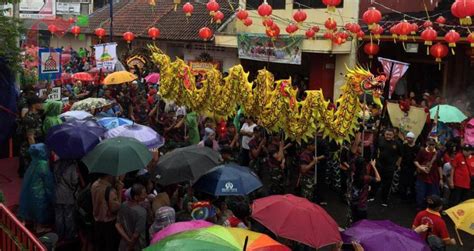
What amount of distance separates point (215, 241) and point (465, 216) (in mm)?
3099

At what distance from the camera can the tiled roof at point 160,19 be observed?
77.1 ft

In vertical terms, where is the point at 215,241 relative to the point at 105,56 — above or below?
below

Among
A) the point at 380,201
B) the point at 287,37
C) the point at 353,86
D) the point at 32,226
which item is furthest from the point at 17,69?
the point at 287,37

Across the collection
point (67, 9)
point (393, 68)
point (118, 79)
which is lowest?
point (118, 79)

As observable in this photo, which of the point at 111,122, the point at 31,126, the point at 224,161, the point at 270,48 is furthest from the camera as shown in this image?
the point at 270,48

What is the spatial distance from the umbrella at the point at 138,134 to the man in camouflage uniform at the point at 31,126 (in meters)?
1.39

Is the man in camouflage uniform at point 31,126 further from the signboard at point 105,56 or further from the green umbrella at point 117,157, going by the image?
the signboard at point 105,56

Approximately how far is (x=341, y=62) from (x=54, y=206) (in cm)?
1355

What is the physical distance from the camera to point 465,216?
5520 millimetres

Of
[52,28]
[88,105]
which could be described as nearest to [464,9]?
[88,105]

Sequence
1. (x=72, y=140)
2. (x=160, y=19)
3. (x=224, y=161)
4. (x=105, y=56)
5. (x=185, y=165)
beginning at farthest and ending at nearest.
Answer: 1. (x=160, y=19)
2. (x=105, y=56)
3. (x=224, y=161)
4. (x=72, y=140)
5. (x=185, y=165)

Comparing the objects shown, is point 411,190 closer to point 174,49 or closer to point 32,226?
point 32,226

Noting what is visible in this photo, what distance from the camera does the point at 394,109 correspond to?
34.8 feet

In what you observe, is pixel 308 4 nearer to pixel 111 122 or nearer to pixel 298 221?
pixel 111 122
